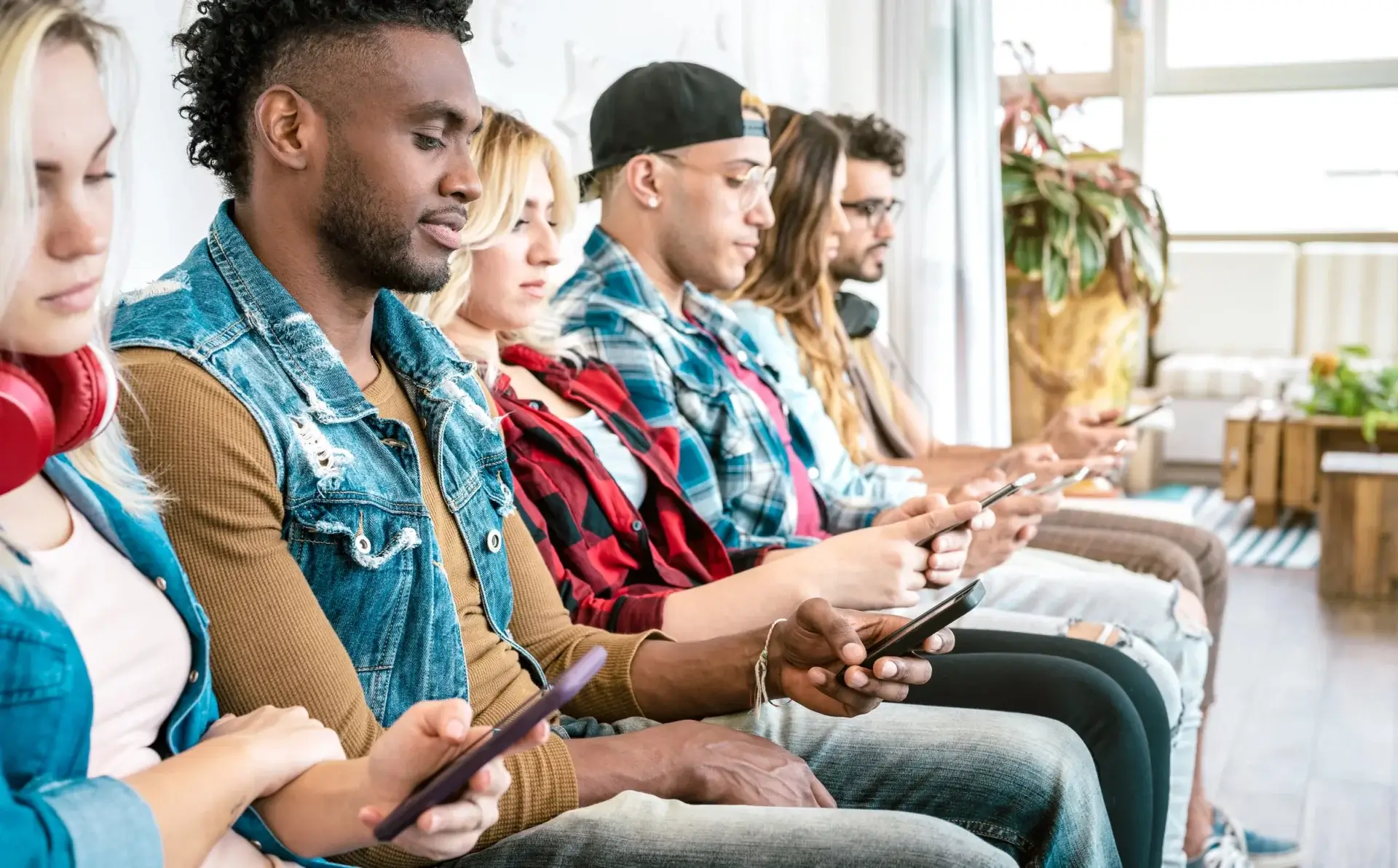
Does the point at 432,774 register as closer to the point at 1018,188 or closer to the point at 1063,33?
the point at 1018,188

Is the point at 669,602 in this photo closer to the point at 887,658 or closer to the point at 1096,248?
the point at 887,658

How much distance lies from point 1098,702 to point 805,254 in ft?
4.17

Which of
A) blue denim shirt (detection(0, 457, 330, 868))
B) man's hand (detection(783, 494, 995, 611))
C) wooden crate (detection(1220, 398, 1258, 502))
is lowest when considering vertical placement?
wooden crate (detection(1220, 398, 1258, 502))

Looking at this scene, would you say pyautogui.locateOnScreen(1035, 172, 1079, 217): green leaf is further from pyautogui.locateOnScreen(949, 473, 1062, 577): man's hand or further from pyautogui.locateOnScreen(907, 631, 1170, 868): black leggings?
pyautogui.locateOnScreen(907, 631, 1170, 868): black leggings

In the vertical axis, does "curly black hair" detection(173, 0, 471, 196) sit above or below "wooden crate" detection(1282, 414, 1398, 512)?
above

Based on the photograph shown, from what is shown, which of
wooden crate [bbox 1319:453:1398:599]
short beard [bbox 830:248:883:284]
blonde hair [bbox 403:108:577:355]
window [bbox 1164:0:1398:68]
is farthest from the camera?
window [bbox 1164:0:1398:68]

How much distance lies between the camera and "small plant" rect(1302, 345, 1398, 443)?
4.50m

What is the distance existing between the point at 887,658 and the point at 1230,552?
11.7 ft

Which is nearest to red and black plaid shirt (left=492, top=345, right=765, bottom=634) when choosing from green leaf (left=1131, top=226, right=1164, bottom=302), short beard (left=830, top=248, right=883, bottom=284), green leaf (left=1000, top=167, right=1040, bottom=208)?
short beard (left=830, top=248, right=883, bottom=284)

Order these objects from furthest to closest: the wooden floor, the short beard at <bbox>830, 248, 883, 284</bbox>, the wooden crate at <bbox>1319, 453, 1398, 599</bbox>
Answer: the wooden crate at <bbox>1319, 453, 1398, 599</bbox> < the short beard at <bbox>830, 248, 883, 284</bbox> < the wooden floor

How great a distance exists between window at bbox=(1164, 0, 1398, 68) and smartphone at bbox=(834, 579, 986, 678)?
584 cm

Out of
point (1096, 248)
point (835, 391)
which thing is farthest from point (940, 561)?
point (1096, 248)

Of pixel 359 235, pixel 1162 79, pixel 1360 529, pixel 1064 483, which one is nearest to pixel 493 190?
pixel 359 235

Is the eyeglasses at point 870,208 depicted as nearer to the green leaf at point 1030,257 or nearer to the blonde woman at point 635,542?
the blonde woman at point 635,542
